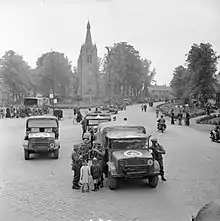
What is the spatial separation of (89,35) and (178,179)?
106 meters

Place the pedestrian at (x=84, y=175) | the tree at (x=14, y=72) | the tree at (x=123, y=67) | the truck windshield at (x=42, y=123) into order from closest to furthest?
the pedestrian at (x=84, y=175) < the truck windshield at (x=42, y=123) < the tree at (x=14, y=72) < the tree at (x=123, y=67)

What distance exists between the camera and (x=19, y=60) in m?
86.1

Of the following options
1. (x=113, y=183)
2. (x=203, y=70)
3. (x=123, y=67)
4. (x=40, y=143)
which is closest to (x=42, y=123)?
(x=40, y=143)

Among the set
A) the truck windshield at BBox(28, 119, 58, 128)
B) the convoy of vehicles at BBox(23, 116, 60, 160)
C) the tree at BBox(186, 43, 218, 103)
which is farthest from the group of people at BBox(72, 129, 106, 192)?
the tree at BBox(186, 43, 218, 103)

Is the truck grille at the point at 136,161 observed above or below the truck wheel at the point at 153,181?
above

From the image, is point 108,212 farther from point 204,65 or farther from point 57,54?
point 57,54

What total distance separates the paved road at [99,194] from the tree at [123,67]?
78.5m

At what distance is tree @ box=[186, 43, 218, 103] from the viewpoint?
55.8 m

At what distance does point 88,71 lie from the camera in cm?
11319

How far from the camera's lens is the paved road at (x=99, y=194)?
9625 millimetres

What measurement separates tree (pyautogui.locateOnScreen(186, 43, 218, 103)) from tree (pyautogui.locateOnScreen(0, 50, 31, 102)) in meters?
42.1

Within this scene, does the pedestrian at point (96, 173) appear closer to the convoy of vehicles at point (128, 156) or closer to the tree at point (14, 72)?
the convoy of vehicles at point (128, 156)

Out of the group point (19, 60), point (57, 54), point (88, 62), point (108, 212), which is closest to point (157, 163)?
point (108, 212)

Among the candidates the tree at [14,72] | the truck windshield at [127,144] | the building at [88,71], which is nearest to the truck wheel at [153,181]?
the truck windshield at [127,144]
